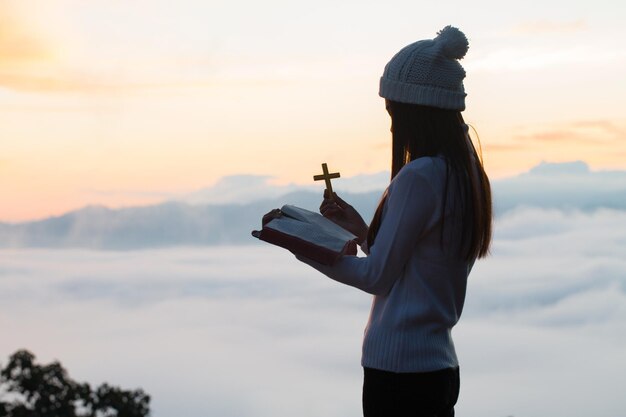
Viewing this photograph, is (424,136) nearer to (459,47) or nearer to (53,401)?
(459,47)

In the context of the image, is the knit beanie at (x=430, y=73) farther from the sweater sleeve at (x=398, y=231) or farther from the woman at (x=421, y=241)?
the sweater sleeve at (x=398, y=231)

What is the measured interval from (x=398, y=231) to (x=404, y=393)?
0.67 m

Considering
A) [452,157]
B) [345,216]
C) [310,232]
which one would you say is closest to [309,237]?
[310,232]

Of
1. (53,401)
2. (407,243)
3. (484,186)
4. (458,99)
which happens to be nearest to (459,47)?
(458,99)

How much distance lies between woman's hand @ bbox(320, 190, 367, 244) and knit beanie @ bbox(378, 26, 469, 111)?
604 mm

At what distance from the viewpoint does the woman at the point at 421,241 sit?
371 centimetres

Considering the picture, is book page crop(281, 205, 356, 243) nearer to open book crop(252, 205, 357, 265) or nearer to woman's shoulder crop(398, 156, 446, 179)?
open book crop(252, 205, 357, 265)

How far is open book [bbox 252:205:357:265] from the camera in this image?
3766 millimetres

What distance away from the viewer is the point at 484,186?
393 centimetres

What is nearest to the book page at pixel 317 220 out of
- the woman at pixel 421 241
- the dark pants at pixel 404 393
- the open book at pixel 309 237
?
the open book at pixel 309 237

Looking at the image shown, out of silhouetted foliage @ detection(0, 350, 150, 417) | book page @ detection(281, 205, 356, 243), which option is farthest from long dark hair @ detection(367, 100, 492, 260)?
silhouetted foliage @ detection(0, 350, 150, 417)

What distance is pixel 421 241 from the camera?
3.77m

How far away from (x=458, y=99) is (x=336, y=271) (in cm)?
87

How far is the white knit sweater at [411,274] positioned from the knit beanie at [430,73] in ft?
0.92
